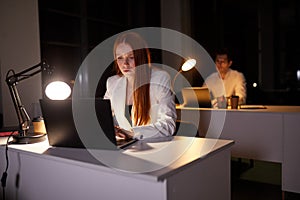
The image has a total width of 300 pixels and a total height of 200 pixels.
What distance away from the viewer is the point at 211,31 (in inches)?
181

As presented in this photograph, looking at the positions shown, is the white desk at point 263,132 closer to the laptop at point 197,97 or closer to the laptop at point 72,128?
the laptop at point 197,97

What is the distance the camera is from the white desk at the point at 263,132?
2.30 metres

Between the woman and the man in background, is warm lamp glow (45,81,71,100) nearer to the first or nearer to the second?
the woman

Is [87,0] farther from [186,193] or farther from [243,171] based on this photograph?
[186,193]

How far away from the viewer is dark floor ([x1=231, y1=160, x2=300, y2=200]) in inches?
92.6

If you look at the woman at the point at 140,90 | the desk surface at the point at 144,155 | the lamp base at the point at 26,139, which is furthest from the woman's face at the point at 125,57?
the lamp base at the point at 26,139

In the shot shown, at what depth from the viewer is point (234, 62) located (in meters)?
4.51

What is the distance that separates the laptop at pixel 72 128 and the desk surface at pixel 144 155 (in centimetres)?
3

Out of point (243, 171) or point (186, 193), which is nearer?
point (186, 193)

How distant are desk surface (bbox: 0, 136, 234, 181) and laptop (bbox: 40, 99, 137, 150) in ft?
0.11

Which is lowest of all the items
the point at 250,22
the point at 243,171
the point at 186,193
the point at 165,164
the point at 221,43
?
the point at 243,171

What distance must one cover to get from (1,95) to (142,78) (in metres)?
1.23

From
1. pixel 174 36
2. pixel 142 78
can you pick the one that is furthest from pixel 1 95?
pixel 174 36

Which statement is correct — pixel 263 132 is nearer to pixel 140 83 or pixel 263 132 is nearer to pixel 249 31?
pixel 140 83
